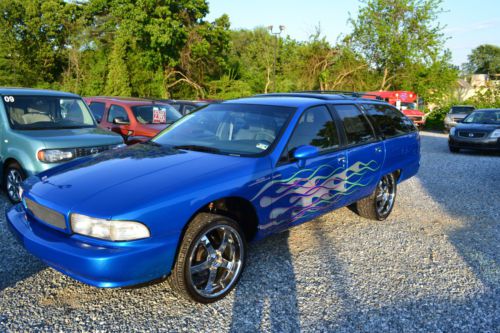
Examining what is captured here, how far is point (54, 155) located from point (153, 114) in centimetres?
366

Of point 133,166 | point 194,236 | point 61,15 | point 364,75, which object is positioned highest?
point 61,15

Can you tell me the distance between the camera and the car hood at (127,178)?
110 inches

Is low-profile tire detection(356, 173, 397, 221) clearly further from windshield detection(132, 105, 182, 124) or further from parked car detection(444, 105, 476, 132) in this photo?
parked car detection(444, 105, 476, 132)

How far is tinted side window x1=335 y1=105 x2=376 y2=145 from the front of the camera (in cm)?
459

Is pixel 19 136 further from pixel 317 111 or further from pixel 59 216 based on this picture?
pixel 317 111

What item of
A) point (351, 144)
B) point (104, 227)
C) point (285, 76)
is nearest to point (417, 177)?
point (351, 144)

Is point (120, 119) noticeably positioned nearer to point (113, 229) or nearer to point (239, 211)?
point (239, 211)

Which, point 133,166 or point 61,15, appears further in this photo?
point 61,15

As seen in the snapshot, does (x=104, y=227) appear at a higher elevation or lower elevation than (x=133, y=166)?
lower

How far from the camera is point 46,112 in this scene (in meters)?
6.24

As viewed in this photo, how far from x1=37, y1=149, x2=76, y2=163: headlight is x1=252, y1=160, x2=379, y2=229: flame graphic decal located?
3.19m

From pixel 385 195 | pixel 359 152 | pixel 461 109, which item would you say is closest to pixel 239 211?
pixel 359 152

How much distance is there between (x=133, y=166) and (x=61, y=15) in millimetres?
44944

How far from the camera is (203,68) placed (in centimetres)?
3434
